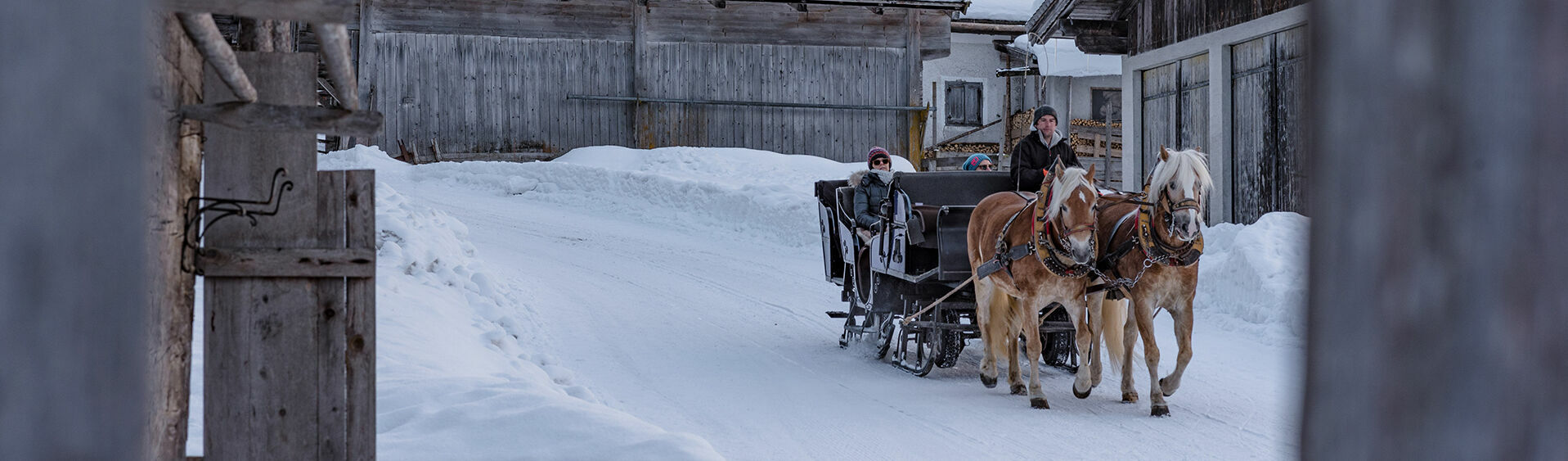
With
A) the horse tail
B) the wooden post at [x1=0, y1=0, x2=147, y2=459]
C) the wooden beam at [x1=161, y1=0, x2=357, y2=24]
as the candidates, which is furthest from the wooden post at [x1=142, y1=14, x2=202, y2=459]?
the horse tail

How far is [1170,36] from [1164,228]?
10.3m

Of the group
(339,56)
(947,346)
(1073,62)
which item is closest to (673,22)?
(1073,62)

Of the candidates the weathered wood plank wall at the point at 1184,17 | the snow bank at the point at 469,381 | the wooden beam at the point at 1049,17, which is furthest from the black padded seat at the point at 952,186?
the wooden beam at the point at 1049,17

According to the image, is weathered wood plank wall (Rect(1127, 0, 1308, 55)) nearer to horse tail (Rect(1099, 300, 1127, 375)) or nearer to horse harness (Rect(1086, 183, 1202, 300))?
horse tail (Rect(1099, 300, 1127, 375))

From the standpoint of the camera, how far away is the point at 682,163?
2314 centimetres

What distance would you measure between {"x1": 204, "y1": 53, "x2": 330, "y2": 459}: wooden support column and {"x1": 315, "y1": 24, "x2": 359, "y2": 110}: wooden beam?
0.35m

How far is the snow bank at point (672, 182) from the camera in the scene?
18.7 metres

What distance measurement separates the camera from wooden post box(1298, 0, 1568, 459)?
83 cm

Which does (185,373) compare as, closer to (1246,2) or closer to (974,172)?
(974,172)

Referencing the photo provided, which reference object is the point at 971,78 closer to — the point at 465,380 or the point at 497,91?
the point at 497,91

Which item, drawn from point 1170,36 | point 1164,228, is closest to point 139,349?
point 1164,228

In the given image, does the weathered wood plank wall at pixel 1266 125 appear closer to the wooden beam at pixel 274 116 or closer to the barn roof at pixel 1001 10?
the wooden beam at pixel 274 116

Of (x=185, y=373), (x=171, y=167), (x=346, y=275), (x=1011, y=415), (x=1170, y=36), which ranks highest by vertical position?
(x=1170, y=36)

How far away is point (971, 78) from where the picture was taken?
34688 mm
